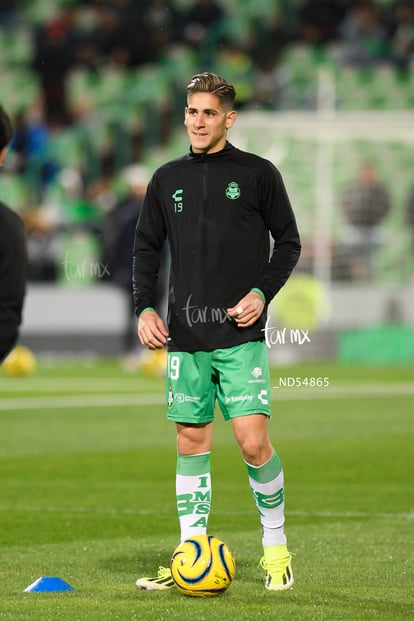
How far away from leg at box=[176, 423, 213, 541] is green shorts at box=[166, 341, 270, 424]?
0.26ft

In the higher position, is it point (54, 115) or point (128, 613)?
point (54, 115)

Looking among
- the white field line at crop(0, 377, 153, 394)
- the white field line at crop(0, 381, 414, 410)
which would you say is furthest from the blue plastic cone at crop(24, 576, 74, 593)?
the white field line at crop(0, 377, 153, 394)

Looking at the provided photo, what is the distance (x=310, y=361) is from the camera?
73.7 ft

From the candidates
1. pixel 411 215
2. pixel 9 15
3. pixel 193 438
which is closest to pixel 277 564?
pixel 193 438

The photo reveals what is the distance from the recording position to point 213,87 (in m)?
6.07

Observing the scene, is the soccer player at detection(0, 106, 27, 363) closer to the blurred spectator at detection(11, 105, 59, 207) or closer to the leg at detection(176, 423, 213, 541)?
the leg at detection(176, 423, 213, 541)

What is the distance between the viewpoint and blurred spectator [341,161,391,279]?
78.7 ft

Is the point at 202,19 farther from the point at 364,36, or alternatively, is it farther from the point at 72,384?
the point at 72,384

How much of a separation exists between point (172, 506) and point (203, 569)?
3.13 m

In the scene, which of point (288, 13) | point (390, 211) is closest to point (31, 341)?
point (390, 211)

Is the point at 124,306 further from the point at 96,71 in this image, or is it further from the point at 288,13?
the point at 288,13

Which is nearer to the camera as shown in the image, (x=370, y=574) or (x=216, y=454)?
(x=370, y=574)

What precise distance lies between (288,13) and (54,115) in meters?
5.18

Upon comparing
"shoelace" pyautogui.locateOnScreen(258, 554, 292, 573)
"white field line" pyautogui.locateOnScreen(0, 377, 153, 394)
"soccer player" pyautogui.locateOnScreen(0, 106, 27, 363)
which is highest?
"soccer player" pyautogui.locateOnScreen(0, 106, 27, 363)
